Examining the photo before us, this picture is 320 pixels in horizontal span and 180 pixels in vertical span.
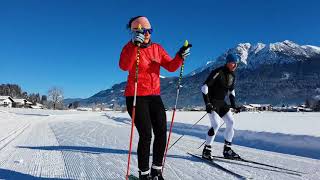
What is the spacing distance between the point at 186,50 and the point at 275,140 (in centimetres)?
814

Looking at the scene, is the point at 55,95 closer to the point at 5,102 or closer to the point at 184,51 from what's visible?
the point at 5,102

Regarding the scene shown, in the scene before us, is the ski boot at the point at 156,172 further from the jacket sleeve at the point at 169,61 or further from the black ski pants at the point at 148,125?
the jacket sleeve at the point at 169,61

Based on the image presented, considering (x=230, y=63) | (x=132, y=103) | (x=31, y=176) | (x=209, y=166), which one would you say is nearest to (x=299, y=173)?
(x=209, y=166)

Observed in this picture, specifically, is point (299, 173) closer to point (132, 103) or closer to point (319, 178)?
point (319, 178)

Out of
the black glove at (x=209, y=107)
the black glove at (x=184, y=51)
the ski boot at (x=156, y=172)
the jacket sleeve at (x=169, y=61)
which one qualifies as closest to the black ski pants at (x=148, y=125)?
the ski boot at (x=156, y=172)

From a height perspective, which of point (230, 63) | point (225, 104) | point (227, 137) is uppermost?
point (230, 63)

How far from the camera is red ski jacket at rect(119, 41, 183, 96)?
4.88 meters

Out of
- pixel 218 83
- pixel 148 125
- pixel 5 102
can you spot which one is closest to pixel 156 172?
pixel 148 125

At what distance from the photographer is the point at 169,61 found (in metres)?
5.10

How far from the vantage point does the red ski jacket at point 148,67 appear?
16.0 ft

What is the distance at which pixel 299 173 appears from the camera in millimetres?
6258

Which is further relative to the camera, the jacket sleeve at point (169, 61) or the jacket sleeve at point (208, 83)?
the jacket sleeve at point (208, 83)

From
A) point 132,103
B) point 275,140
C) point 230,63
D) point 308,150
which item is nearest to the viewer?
point 132,103

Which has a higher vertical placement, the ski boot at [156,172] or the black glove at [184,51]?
the black glove at [184,51]
